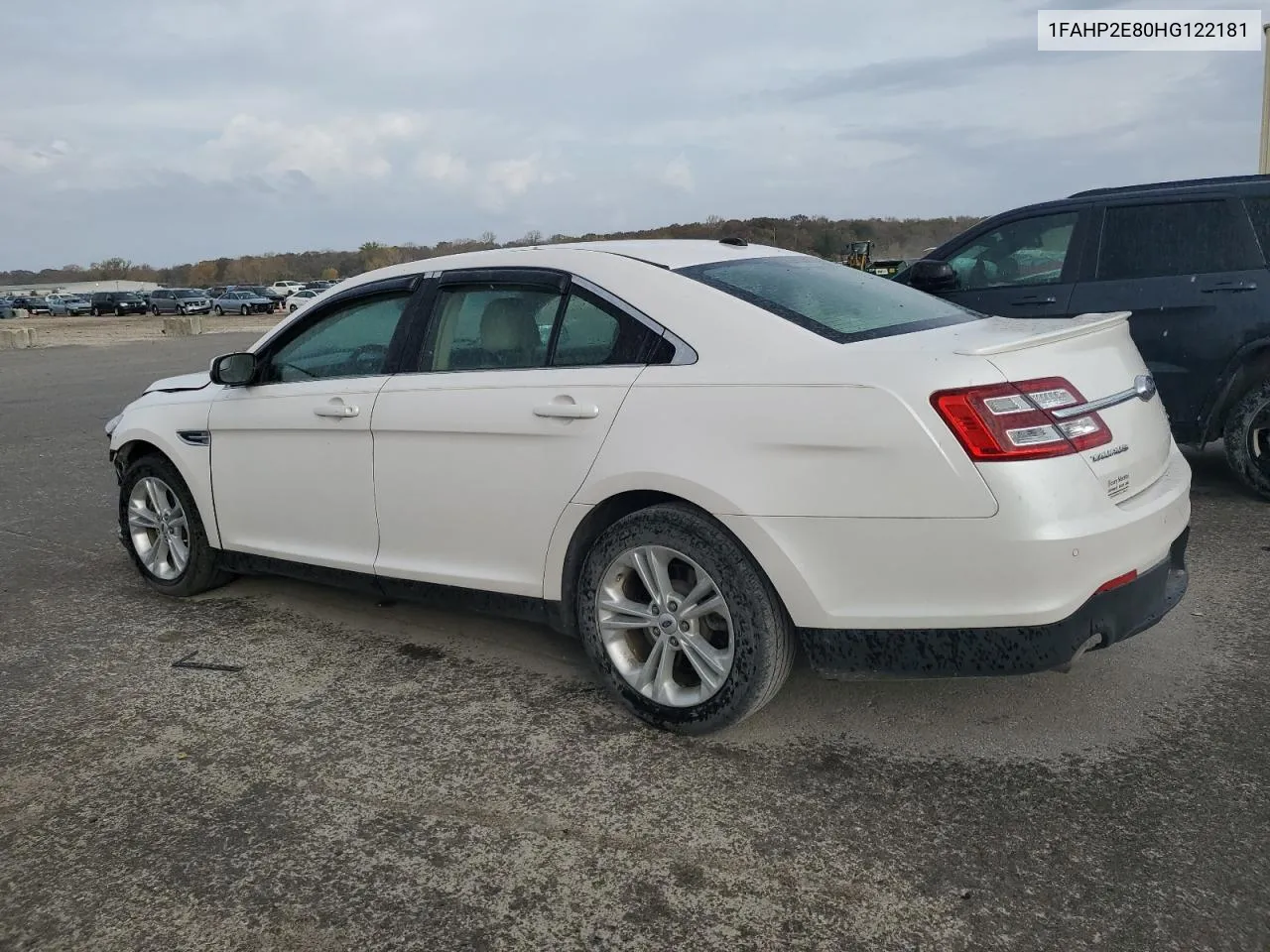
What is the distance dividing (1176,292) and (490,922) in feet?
18.1

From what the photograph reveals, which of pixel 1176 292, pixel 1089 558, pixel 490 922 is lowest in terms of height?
pixel 490 922

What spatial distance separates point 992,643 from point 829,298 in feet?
4.43

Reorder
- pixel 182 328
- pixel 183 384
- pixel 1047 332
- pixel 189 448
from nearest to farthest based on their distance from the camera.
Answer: pixel 1047 332
pixel 189 448
pixel 183 384
pixel 182 328

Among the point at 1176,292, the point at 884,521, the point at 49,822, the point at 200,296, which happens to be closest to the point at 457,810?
the point at 49,822

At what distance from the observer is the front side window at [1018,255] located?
6863 millimetres

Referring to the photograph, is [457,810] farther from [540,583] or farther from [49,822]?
[49,822]

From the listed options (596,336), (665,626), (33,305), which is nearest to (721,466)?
(665,626)

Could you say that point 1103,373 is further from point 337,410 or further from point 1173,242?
point 1173,242

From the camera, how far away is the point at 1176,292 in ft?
20.7

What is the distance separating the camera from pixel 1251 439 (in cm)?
620

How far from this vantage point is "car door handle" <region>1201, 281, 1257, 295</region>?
610 cm

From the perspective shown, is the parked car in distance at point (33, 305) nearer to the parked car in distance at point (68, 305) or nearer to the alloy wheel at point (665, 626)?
the parked car in distance at point (68, 305)

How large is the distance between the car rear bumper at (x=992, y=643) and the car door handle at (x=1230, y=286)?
11.7 ft

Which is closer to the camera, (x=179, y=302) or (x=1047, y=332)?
(x=1047, y=332)
